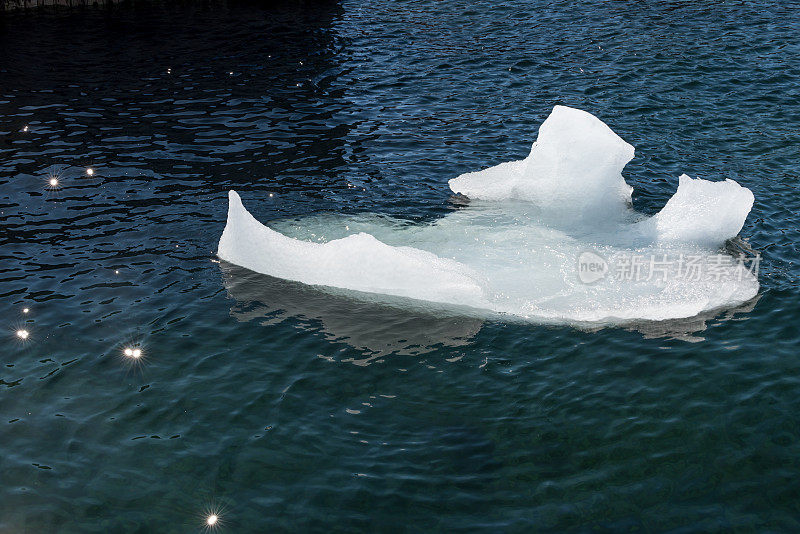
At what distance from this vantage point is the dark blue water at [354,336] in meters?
11.1

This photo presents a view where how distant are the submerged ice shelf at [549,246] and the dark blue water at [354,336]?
49 cm

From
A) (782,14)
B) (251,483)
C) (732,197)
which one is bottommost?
(251,483)

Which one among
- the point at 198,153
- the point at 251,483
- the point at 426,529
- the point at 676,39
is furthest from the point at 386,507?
the point at 676,39

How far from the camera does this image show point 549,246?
1714 centimetres

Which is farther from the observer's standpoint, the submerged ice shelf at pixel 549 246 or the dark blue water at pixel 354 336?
the submerged ice shelf at pixel 549 246

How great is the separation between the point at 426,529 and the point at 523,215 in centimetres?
969

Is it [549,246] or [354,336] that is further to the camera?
[549,246]

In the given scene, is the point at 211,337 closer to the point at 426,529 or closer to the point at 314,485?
the point at 314,485

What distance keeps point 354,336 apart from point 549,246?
16.0 ft

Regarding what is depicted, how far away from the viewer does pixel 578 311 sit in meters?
14.8

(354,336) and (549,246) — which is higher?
(549,246)

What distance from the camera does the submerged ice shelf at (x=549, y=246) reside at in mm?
15086

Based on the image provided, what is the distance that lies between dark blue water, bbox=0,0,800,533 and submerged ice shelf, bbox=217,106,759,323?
1.61ft

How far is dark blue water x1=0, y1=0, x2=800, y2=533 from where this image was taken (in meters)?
11.1
